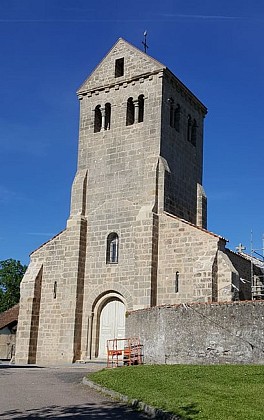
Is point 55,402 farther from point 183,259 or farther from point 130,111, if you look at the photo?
point 130,111

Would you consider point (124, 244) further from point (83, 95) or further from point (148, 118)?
point (83, 95)

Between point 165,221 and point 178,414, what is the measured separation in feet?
52.1

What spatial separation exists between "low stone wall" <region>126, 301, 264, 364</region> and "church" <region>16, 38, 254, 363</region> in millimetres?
5068

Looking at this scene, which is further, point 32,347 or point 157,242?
point 32,347

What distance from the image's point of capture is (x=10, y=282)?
202 ft

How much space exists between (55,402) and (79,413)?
1.59 m

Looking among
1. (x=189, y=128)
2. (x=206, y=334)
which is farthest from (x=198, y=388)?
(x=189, y=128)

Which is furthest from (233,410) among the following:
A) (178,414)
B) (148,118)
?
(148,118)

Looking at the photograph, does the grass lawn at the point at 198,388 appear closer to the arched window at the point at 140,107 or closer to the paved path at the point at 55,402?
the paved path at the point at 55,402

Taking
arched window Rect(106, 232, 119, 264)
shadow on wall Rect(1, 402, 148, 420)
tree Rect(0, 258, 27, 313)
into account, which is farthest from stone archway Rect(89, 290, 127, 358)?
tree Rect(0, 258, 27, 313)

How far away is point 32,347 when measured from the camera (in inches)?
1085

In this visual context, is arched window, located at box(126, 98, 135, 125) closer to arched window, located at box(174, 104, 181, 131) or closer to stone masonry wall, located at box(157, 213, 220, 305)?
arched window, located at box(174, 104, 181, 131)

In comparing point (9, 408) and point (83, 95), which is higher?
point (83, 95)

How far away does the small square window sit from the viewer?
95.9ft
